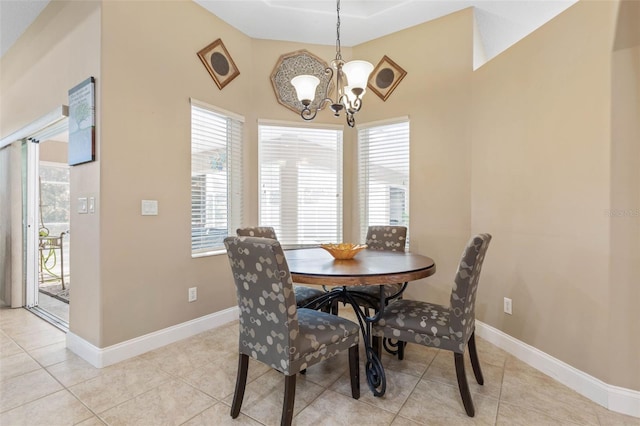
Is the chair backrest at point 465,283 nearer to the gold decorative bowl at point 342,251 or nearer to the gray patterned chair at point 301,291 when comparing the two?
the gold decorative bowl at point 342,251

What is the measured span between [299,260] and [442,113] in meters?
2.07

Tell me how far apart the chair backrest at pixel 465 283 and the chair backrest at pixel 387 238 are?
1183mm

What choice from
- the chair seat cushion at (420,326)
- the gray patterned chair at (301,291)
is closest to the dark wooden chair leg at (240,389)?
the gray patterned chair at (301,291)

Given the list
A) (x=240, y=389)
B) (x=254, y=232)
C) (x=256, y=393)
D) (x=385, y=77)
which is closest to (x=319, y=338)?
(x=240, y=389)

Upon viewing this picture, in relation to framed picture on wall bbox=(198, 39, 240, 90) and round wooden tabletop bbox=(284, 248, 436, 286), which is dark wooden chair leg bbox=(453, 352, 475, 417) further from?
framed picture on wall bbox=(198, 39, 240, 90)

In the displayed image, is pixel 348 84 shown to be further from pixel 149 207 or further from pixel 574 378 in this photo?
pixel 574 378

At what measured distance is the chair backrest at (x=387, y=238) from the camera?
9.35 ft

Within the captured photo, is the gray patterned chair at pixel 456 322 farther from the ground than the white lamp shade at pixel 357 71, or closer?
closer

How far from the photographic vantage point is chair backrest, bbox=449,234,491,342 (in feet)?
5.22

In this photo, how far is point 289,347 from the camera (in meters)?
1.41

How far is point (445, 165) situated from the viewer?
9.61ft

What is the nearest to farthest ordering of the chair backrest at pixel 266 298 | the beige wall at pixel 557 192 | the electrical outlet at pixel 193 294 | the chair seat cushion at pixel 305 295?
the chair backrest at pixel 266 298
the beige wall at pixel 557 192
the chair seat cushion at pixel 305 295
the electrical outlet at pixel 193 294

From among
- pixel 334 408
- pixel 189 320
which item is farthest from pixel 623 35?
pixel 189 320

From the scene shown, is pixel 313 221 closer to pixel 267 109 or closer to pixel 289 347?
pixel 267 109
